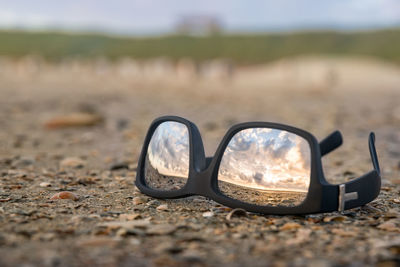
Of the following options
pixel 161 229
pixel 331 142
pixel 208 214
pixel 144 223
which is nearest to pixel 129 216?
pixel 144 223

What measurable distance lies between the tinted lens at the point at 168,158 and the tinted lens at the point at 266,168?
0.25m

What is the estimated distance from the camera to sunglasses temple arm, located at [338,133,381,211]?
79.6 inches

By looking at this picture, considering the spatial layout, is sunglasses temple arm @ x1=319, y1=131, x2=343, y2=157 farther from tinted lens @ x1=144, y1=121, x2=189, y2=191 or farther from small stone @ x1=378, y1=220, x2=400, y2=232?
tinted lens @ x1=144, y1=121, x2=189, y2=191

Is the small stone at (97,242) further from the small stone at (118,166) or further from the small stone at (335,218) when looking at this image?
the small stone at (118,166)

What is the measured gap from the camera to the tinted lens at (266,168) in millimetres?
2039

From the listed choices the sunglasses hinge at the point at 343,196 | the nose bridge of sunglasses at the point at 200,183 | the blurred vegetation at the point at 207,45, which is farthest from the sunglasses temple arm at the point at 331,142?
the blurred vegetation at the point at 207,45

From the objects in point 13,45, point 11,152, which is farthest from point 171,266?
point 13,45

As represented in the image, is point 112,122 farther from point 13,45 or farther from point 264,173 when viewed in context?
point 13,45

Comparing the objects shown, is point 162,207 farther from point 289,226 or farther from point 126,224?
point 289,226

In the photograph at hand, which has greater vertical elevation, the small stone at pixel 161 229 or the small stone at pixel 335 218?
the small stone at pixel 161 229

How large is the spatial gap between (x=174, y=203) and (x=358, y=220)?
0.93m

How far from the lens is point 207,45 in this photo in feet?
197

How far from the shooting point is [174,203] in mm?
2350

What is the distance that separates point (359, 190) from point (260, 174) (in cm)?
48
